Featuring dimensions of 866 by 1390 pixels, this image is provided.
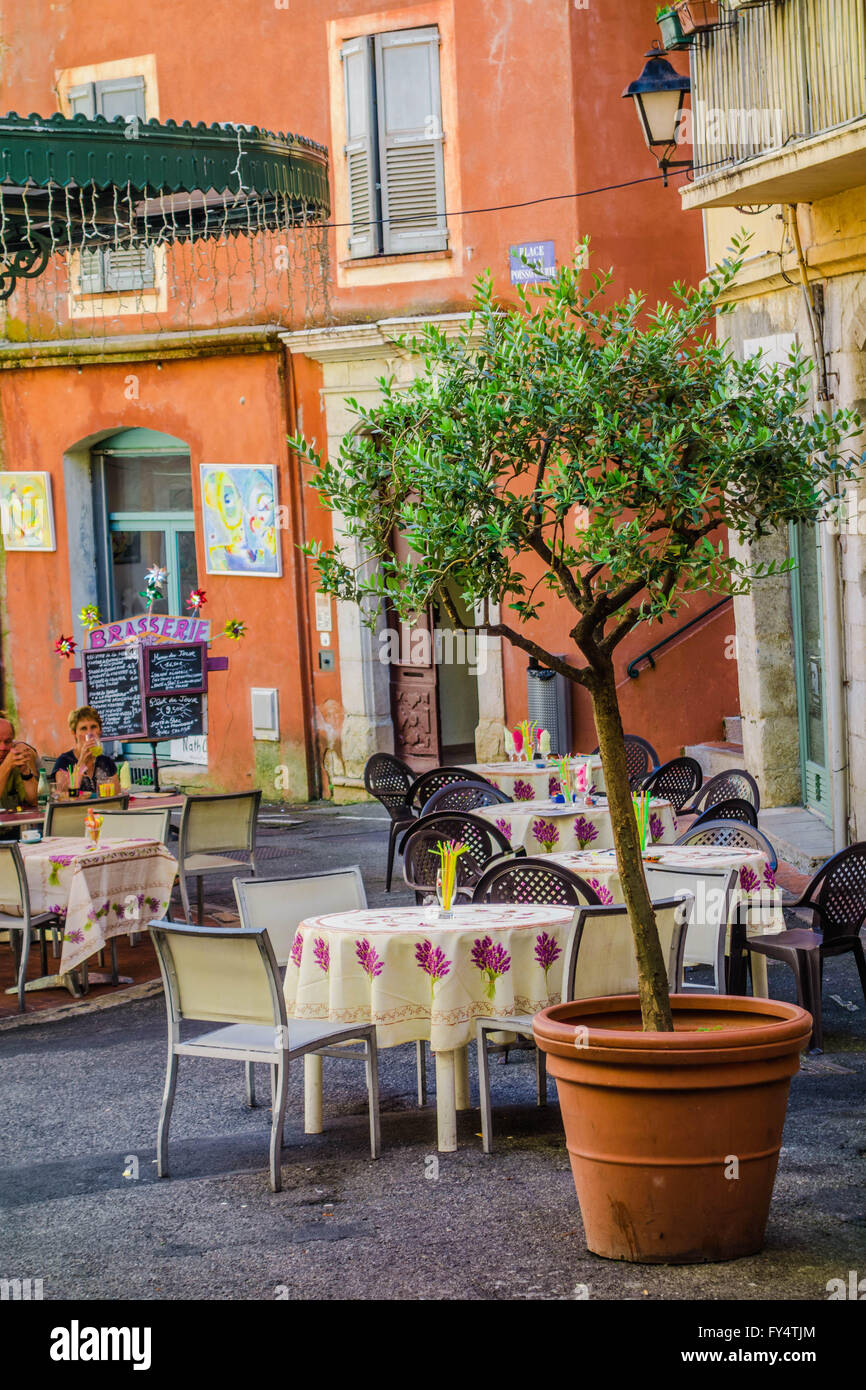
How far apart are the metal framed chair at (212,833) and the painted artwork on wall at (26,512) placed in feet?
26.9

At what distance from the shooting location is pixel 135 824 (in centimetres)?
1046

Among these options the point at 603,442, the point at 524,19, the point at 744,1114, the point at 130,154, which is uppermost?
the point at 524,19

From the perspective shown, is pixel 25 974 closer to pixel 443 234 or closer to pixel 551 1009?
pixel 551 1009

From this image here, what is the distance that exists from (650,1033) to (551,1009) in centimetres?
56

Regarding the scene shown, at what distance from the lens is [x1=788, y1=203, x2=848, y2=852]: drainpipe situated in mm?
11719

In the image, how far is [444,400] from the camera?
5348 mm

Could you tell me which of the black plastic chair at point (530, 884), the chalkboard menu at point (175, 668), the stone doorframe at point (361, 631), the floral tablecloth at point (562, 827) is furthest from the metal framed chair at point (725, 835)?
the stone doorframe at point (361, 631)

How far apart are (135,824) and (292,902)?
309cm

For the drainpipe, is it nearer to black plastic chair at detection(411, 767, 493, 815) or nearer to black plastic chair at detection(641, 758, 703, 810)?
black plastic chair at detection(641, 758, 703, 810)

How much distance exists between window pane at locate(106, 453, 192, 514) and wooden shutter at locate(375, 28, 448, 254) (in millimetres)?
3581

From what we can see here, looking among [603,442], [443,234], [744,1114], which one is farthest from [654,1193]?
[443,234]

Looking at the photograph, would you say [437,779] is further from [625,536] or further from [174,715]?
[625,536]

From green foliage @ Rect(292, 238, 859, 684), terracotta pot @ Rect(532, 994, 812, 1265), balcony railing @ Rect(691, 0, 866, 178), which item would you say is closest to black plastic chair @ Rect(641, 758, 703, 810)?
balcony railing @ Rect(691, 0, 866, 178)
